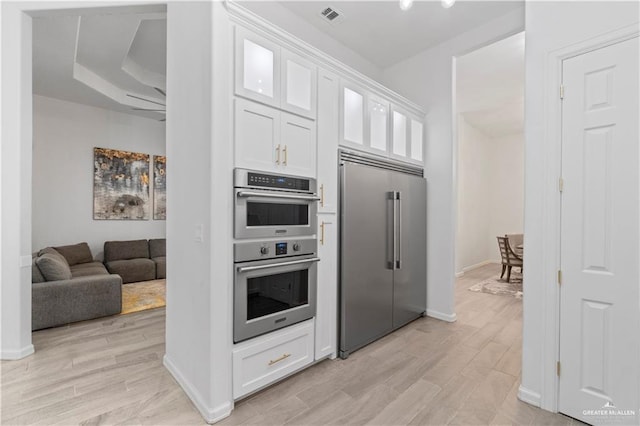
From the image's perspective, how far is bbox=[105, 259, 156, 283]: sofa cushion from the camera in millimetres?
5348

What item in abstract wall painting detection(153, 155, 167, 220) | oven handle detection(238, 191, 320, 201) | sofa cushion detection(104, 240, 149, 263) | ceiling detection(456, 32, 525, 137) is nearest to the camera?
oven handle detection(238, 191, 320, 201)

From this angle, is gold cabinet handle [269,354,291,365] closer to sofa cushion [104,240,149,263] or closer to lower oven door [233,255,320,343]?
lower oven door [233,255,320,343]

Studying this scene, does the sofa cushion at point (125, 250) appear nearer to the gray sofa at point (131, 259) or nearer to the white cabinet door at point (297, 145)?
the gray sofa at point (131, 259)

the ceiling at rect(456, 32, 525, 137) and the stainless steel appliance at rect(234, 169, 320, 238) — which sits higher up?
the ceiling at rect(456, 32, 525, 137)

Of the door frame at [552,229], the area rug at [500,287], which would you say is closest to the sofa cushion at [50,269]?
the door frame at [552,229]

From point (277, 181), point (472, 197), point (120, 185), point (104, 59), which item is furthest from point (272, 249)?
point (472, 197)

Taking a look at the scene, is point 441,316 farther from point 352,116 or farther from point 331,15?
point 331,15

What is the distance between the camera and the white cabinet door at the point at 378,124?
10.6ft

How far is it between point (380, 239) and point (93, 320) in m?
3.62

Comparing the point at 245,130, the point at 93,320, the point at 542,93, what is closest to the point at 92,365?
the point at 93,320

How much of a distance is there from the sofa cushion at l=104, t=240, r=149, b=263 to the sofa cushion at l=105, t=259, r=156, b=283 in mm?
156

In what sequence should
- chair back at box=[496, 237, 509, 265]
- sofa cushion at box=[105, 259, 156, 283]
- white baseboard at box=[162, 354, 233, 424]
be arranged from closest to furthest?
white baseboard at box=[162, 354, 233, 424] < sofa cushion at box=[105, 259, 156, 283] < chair back at box=[496, 237, 509, 265]

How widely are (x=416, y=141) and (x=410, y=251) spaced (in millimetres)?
1413

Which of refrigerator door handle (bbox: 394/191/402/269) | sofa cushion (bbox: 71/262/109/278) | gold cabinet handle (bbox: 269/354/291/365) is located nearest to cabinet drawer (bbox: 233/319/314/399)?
gold cabinet handle (bbox: 269/354/291/365)
